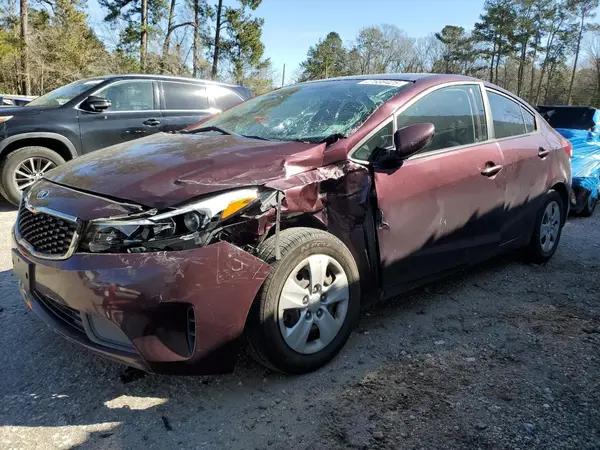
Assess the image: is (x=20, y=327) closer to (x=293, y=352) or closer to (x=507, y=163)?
(x=293, y=352)

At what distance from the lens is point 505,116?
150 inches

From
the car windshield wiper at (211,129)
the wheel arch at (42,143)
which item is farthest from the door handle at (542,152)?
the wheel arch at (42,143)

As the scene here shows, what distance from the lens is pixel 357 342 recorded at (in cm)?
286

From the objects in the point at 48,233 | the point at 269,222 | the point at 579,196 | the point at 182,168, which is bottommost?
the point at 579,196

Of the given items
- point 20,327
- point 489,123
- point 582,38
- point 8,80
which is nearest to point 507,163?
point 489,123

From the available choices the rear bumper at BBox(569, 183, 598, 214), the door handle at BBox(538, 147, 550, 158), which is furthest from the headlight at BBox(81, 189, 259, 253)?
the rear bumper at BBox(569, 183, 598, 214)

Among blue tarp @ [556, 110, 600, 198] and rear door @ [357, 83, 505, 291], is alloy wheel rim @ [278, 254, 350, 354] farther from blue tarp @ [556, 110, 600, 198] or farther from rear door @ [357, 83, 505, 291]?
blue tarp @ [556, 110, 600, 198]

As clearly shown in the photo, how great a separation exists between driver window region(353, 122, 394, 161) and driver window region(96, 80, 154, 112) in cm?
485

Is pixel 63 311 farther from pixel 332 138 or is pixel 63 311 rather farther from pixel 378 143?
pixel 378 143

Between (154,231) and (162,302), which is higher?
(154,231)

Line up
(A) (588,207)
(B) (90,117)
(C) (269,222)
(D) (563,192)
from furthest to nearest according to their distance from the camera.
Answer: (A) (588,207), (B) (90,117), (D) (563,192), (C) (269,222)

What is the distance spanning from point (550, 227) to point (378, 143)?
2547mm

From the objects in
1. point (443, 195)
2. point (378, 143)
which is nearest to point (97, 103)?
point (378, 143)

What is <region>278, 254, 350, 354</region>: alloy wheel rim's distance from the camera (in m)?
2.32
